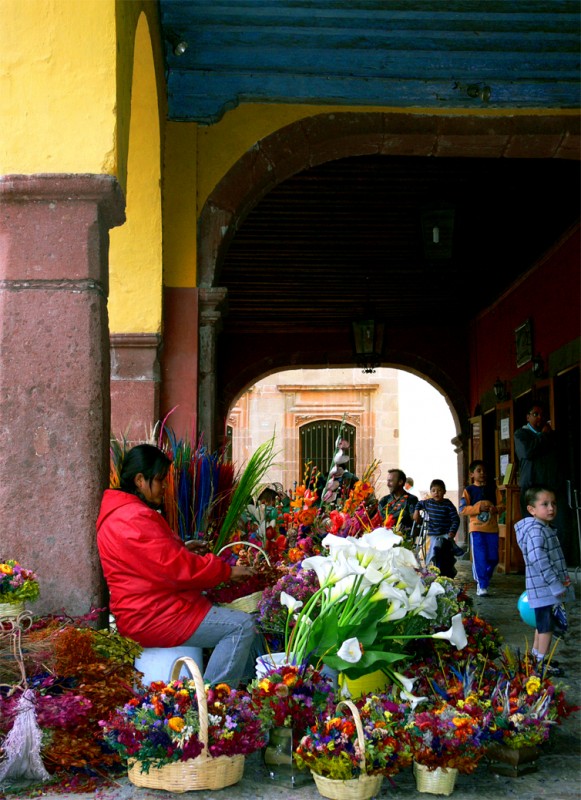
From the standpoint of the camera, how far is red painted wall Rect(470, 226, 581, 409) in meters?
9.02

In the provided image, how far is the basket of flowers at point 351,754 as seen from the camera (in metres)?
2.66

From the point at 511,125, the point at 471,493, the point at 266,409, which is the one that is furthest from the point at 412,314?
the point at 266,409

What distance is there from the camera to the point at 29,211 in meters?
3.38

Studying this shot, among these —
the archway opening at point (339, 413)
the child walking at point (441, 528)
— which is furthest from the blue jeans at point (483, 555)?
the archway opening at point (339, 413)

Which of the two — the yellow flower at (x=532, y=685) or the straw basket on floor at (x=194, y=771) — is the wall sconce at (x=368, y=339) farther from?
the straw basket on floor at (x=194, y=771)

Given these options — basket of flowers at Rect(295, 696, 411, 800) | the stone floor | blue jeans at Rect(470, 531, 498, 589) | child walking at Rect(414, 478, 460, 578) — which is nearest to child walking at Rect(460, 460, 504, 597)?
blue jeans at Rect(470, 531, 498, 589)

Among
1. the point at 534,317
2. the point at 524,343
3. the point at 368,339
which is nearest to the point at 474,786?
the point at 368,339

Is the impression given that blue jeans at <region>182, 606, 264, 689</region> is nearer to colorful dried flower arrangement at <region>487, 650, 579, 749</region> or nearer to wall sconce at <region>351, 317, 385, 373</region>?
colorful dried flower arrangement at <region>487, 650, 579, 749</region>

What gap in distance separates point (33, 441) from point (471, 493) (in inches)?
212

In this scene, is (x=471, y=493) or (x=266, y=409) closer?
(x=471, y=493)

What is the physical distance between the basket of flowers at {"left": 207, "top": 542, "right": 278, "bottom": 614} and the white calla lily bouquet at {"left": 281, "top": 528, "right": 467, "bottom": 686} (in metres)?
0.50

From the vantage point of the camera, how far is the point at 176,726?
8.82ft

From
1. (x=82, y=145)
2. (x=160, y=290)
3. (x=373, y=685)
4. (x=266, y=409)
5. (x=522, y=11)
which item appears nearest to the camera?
(x=373, y=685)

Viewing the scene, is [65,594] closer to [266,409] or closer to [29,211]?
[29,211]
